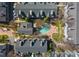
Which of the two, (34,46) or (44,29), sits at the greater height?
(44,29)

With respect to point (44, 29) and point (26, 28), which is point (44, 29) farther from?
point (26, 28)

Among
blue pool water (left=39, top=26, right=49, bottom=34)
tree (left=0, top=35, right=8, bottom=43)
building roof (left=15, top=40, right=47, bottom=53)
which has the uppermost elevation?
blue pool water (left=39, top=26, right=49, bottom=34)

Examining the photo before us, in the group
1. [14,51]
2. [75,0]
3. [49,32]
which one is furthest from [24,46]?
[75,0]

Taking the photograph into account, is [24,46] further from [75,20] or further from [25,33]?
[75,20]

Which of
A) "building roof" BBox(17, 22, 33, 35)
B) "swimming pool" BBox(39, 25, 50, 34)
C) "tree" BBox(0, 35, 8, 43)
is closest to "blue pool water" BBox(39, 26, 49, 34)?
"swimming pool" BBox(39, 25, 50, 34)

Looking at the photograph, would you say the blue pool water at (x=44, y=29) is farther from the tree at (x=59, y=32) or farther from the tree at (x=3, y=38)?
the tree at (x=3, y=38)

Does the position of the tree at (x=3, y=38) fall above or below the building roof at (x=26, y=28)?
below

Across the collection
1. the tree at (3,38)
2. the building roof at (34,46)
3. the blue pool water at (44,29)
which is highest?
the blue pool water at (44,29)

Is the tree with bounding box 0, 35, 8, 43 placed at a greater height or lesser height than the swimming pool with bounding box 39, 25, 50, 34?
lesser

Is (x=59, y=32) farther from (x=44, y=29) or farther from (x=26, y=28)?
(x=26, y=28)

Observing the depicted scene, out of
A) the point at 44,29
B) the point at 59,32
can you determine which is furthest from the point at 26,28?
the point at 59,32

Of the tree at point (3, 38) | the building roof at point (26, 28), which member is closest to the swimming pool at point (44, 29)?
the building roof at point (26, 28)

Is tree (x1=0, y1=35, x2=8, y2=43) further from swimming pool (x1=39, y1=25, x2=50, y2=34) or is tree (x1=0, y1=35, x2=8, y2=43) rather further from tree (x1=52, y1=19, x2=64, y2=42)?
tree (x1=52, y1=19, x2=64, y2=42)

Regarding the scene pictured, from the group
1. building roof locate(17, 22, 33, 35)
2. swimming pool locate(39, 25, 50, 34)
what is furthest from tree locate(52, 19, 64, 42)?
building roof locate(17, 22, 33, 35)
